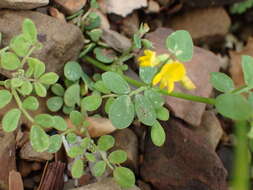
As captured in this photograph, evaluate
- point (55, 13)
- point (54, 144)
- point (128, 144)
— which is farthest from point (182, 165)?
point (55, 13)

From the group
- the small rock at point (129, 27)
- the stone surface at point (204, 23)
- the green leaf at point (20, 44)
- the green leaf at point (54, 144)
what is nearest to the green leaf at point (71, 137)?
the green leaf at point (54, 144)

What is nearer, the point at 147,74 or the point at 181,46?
the point at 181,46

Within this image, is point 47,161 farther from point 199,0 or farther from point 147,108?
point 199,0

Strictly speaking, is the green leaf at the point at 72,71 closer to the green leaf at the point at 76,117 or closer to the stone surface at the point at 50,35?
the stone surface at the point at 50,35

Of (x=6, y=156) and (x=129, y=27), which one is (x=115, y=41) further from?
(x=6, y=156)

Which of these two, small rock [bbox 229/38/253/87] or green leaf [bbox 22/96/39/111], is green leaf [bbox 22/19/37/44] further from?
small rock [bbox 229/38/253/87]

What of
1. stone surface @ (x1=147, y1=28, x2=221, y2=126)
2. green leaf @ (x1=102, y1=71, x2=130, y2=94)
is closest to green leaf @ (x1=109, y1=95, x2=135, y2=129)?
green leaf @ (x1=102, y1=71, x2=130, y2=94)
